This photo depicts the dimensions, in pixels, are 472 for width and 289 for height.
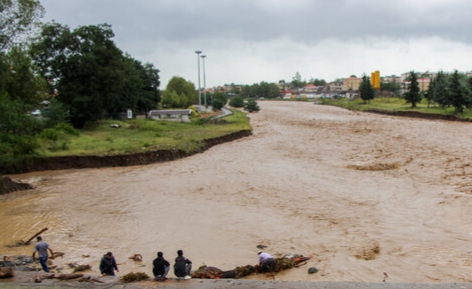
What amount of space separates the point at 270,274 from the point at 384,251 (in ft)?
14.5

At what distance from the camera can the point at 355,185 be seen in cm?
2417

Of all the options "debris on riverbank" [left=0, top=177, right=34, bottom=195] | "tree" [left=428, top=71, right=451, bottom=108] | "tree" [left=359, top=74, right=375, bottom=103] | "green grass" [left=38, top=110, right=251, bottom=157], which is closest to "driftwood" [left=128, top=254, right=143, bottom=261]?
"debris on riverbank" [left=0, top=177, right=34, bottom=195]

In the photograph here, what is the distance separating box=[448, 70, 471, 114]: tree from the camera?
6156 cm

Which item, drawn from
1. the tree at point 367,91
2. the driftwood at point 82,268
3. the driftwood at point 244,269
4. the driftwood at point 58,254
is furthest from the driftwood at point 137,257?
the tree at point 367,91

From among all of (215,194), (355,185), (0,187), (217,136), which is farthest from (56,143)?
(355,185)

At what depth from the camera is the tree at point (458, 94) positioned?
61562 mm

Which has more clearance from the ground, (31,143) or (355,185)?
(31,143)

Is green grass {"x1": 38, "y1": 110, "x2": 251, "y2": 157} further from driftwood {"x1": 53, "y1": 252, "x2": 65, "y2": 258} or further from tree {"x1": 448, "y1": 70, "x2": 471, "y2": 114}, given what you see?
tree {"x1": 448, "y1": 70, "x2": 471, "y2": 114}

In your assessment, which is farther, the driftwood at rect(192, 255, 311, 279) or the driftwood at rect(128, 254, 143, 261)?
the driftwood at rect(128, 254, 143, 261)

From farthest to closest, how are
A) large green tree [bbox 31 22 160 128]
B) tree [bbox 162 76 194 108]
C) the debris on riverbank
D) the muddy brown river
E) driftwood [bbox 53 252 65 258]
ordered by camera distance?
1. tree [bbox 162 76 194 108]
2. large green tree [bbox 31 22 160 128]
3. the debris on riverbank
4. driftwood [bbox 53 252 65 258]
5. the muddy brown river

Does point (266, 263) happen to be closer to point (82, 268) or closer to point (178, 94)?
point (82, 268)

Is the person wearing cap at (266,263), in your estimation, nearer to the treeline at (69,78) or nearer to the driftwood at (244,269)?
the driftwood at (244,269)

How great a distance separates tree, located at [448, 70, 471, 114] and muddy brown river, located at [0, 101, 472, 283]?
3109cm

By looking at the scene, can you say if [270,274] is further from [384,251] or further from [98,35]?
[98,35]
